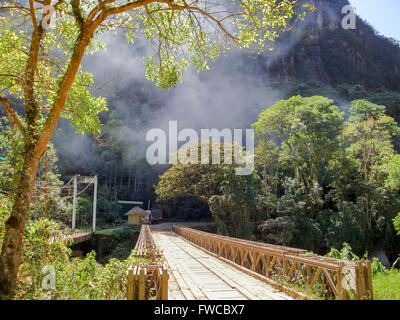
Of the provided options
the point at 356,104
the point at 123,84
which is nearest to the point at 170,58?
the point at 356,104

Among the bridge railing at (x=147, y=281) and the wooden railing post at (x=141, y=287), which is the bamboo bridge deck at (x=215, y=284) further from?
the wooden railing post at (x=141, y=287)

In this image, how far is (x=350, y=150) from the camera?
1834 cm

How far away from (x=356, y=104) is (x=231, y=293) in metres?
16.4

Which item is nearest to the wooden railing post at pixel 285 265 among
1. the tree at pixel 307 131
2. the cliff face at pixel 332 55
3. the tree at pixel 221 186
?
the tree at pixel 221 186

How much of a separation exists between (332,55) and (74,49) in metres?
50.5

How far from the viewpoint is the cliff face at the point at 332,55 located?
143ft

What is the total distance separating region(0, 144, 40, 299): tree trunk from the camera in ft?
10.7

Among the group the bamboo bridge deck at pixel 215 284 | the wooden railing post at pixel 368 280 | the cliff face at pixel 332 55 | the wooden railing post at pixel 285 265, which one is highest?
the cliff face at pixel 332 55

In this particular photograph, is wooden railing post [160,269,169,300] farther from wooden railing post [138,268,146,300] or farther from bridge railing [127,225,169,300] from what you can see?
wooden railing post [138,268,146,300]

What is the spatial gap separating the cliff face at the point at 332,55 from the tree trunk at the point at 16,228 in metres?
42.2

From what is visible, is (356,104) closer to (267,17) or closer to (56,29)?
(267,17)

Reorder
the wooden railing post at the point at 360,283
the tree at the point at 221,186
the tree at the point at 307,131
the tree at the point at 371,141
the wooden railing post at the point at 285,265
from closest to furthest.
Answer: the wooden railing post at the point at 360,283, the wooden railing post at the point at 285,265, the tree at the point at 371,141, the tree at the point at 307,131, the tree at the point at 221,186

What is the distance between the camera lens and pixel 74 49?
12.4 feet

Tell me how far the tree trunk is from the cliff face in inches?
1661
